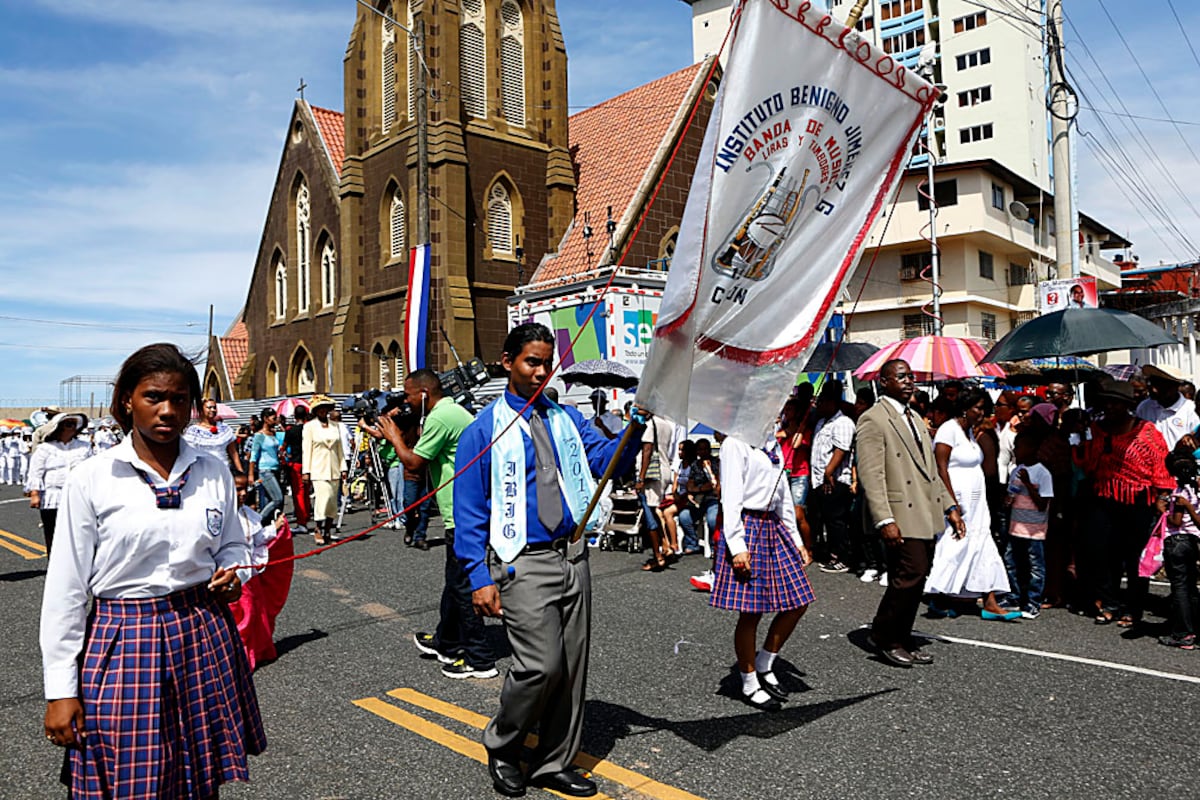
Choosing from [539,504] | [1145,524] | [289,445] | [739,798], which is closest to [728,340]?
[539,504]

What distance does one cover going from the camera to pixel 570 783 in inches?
156

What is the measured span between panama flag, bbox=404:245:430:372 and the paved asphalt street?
927cm

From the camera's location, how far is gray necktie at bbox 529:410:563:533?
4.00 m

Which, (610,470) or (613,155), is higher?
(613,155)

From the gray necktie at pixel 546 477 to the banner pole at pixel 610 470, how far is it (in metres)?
0.11

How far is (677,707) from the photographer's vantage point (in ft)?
17.0

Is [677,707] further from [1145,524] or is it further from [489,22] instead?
[489,22]

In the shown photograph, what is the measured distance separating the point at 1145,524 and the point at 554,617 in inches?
211

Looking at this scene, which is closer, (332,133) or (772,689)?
(772,689)

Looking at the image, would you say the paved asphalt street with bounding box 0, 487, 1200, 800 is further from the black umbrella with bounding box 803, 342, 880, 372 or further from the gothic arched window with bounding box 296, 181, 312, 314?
the gothic arched window with bounding box 296, 181, 312, 314

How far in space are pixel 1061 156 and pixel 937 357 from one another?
23.0ft

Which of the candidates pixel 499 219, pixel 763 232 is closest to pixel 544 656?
pixel 763 232

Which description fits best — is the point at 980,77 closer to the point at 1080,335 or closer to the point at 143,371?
the point at 1080,335

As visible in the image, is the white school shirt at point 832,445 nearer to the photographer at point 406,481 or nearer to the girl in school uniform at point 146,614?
the photographer at point 406,481
